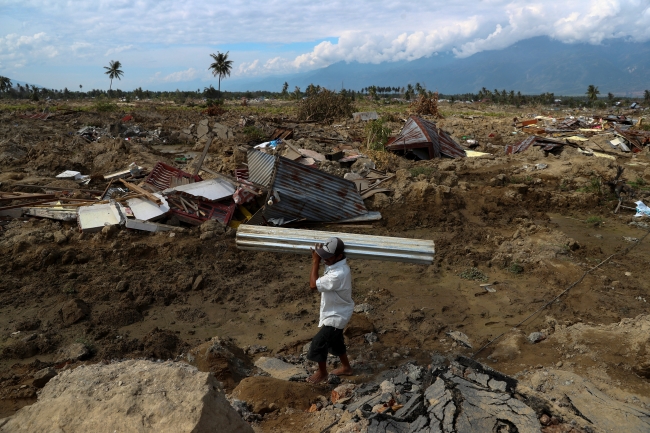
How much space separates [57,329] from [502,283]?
6083mm

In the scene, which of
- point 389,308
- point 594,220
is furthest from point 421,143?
point 389,308

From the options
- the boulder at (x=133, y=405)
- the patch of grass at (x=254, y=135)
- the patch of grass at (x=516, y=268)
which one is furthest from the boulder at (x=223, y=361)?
the patch of grass at (x=254, y=135)

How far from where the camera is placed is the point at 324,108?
24.8m

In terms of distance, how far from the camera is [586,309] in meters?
5.27

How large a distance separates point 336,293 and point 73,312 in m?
3.57

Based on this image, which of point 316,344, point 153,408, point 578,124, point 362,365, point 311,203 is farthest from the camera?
point 578,124

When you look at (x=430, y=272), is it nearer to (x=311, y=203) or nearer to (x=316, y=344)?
(x=311, y=203)

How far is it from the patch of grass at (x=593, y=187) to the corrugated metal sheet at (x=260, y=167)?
781 cm

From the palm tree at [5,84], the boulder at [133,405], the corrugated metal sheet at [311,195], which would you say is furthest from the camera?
the palm tree at [5,84]

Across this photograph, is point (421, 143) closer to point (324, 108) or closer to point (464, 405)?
point (464, 405)

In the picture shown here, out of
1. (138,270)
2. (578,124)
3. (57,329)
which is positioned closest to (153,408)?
(57,329)

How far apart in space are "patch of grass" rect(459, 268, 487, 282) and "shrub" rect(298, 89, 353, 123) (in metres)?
19.4

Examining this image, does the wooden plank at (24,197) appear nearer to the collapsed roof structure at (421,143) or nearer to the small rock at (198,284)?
the small rock at (198,284)

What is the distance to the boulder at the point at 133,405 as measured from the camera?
7.33 feet
